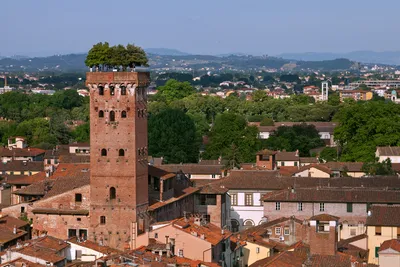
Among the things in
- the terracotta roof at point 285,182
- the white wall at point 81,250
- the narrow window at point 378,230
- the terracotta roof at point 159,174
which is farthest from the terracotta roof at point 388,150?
the white wall at point 81,250

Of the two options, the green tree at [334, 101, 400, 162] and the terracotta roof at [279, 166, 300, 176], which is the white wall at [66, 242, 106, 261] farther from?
the green tree at [334, 101, 400, 162]

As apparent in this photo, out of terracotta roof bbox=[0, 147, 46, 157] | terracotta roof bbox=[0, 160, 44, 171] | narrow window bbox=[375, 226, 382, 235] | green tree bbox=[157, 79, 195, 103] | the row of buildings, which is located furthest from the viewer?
green tree bbox=[157, 79, 195, 103]

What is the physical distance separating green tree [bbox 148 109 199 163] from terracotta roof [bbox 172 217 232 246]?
36380 mm

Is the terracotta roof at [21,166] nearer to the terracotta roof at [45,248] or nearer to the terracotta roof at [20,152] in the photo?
the terracotta roof at [20,152]

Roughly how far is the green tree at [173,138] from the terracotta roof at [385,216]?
3458 cm

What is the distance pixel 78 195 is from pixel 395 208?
14.2 metres

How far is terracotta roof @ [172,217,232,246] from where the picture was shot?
45719 millimetres

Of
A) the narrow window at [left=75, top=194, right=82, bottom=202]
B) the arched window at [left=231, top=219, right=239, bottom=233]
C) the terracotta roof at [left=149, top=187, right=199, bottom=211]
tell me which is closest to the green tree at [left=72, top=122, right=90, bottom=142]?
the arched window at [left=231, top=219, right=239, bottom=233]

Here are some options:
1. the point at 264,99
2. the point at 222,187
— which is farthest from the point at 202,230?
the point at 264,99

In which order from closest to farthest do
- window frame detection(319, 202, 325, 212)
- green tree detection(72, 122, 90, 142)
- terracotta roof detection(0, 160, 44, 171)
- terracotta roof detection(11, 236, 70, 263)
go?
1. terracotta roof detection(11, 236, 70, 263)
2. window frame detection(319, 202, 325, 212)
3. terracotta roof detection(0, 160, 44, 171)
4. green tree detection(72, 122, 90, 142)

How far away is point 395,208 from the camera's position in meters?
51.4

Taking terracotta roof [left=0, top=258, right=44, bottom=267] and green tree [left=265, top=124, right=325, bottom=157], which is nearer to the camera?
terracotta roof [left=0, top=258, right=44, bottom=267]

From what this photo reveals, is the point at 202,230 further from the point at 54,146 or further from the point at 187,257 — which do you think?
the point at 54,146

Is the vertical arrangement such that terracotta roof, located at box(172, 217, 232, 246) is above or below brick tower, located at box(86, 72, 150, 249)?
below
